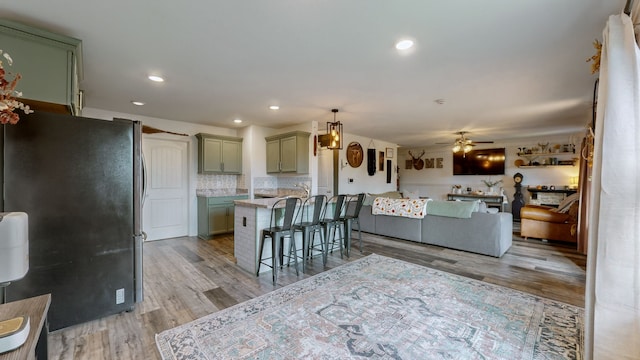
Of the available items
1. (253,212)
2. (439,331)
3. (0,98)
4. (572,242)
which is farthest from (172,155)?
(572,242)

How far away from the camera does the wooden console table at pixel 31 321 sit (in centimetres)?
90

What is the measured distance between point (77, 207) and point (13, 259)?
138 cm

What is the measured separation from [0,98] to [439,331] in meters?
3.03

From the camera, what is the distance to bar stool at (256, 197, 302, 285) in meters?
3.11

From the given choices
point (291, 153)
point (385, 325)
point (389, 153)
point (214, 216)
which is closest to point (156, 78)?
point (291, 153)

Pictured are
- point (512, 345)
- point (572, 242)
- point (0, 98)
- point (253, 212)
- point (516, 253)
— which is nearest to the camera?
point (0, 98)

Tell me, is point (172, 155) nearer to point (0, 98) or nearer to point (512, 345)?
point (0, 98)

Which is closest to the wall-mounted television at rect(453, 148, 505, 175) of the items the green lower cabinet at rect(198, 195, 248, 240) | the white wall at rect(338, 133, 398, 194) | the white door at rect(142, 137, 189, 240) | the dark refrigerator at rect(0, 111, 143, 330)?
the white wall at rect(338, 133, 398, 194)

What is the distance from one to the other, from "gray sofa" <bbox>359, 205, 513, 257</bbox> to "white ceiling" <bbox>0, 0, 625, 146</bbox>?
183 cm

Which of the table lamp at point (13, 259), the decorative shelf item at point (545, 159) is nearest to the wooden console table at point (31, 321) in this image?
the table lamp at point (13, 259)

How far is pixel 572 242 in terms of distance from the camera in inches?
191

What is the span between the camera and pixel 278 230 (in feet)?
10.5

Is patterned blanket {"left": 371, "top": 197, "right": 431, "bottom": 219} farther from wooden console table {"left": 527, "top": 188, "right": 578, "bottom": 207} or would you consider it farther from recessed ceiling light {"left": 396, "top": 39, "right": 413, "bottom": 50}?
wooden console table {"left": 527, "top": 188, "right": 578, "bottom": 207}

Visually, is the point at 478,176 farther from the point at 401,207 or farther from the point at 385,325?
the point at 385,325
